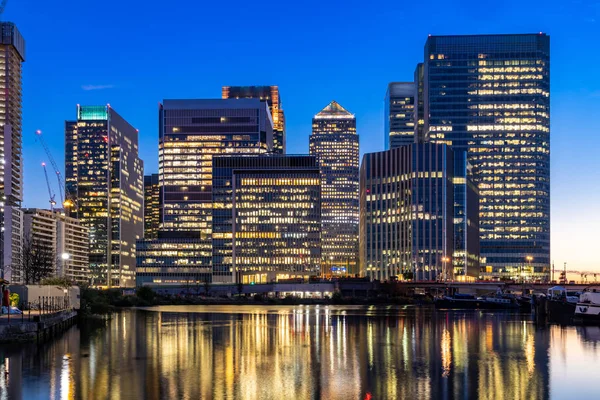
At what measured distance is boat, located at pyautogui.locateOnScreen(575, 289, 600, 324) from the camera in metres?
134

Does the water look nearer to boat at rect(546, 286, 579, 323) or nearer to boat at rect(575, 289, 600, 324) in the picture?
boat at rect(575, 289, 600, 324)

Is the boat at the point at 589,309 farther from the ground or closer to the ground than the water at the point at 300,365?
closer to the ground

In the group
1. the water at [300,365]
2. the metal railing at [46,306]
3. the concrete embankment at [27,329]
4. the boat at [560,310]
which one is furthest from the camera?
the boat at [560,310]

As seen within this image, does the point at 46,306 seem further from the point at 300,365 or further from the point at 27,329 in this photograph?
the point at 300,365

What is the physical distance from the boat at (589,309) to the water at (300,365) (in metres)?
38.1

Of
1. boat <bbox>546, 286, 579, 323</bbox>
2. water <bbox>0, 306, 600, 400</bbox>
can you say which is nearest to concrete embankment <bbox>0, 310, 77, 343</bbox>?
water <bbox>0, 306, 600, 400</bbox>

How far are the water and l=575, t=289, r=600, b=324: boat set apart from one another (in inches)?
1501

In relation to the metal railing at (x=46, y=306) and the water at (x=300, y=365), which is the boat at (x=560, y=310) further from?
the metal railing at (x=46, y=306)

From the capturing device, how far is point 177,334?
9406cm

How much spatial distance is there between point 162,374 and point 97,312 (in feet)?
338

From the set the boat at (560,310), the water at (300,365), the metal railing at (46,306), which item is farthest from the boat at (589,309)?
the metal railing at (46,306)

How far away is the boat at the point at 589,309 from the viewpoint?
5261 inches

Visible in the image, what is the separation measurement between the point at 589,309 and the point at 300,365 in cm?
8936

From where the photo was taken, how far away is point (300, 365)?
204 feet
